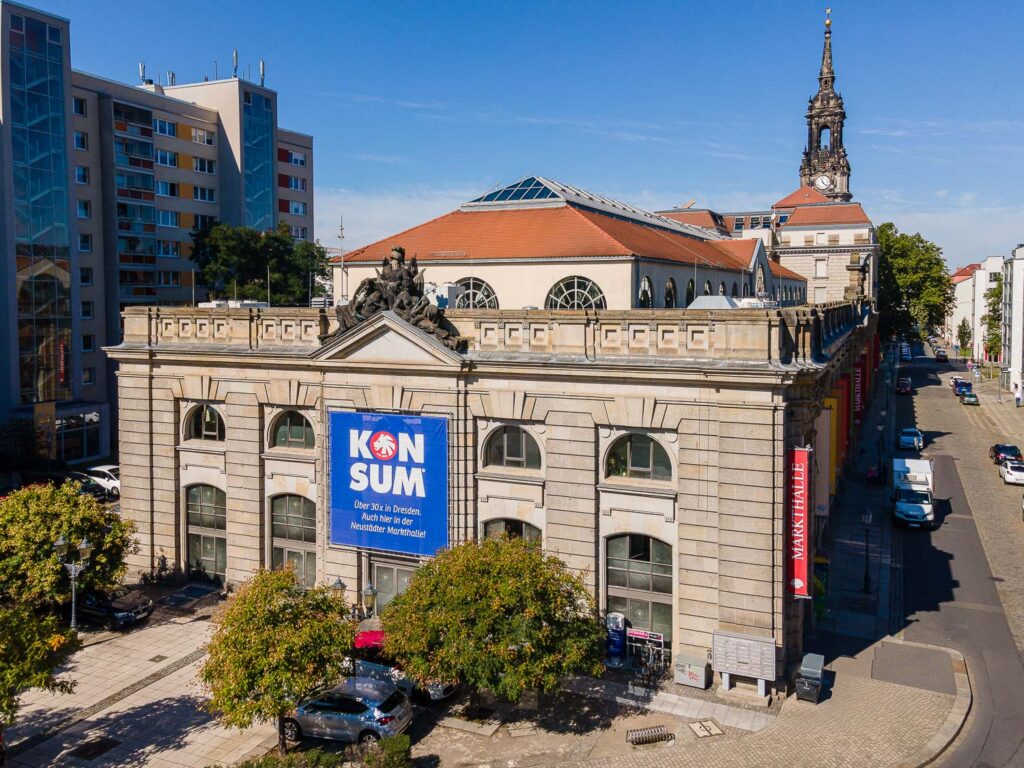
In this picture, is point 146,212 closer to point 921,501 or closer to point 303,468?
point 303,468

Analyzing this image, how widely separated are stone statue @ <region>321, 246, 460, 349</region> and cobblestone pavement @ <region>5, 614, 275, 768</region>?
452 inches

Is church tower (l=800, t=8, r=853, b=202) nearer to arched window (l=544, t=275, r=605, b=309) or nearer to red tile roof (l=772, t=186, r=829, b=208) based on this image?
red tile roof (l=772, t=186, r=829, b=208)

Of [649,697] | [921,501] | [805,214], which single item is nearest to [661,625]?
[649,697]

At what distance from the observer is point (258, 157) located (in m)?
77.8

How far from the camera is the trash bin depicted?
23.8 m

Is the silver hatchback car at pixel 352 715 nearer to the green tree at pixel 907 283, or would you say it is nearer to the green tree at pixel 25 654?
the green tree at pixel 25 654

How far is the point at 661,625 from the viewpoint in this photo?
26.0 m

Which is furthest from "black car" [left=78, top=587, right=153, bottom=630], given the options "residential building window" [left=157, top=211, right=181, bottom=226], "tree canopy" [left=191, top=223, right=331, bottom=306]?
"residential building window" [left=157, top=211, right=181, bottom=226]

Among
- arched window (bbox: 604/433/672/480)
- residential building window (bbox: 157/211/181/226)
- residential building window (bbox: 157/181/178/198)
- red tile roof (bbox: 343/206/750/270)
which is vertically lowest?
arched window (bbox: 604/433/672/480)

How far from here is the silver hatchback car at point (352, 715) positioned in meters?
21.9

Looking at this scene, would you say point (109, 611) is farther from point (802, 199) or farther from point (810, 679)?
point (802, 199)

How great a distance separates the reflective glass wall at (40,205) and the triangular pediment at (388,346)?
35.2m

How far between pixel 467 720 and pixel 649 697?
16.7 ft

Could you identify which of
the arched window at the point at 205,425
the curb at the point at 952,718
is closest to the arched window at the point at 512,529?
the arched window at the point at 205,425
